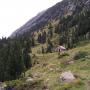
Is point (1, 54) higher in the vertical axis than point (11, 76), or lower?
higher

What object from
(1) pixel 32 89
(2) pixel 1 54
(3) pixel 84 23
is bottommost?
(1) pixel 32 89

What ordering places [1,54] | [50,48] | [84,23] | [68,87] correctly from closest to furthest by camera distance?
[68,87] < [1,54] < [50,48] < [84,23]

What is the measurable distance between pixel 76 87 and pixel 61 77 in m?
7.34

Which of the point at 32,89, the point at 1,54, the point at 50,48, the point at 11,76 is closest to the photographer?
the point at 32,89

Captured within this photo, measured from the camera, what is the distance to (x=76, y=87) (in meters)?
51.0

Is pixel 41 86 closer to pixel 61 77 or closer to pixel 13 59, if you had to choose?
pixel 61 77

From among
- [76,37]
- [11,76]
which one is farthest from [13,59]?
[76,37]

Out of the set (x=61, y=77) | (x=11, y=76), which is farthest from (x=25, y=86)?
(x=11, y=76)

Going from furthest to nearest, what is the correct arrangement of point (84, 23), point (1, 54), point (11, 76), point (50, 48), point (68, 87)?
point (84, 23), point (50, 48), point (1, 54), point (11, 76), point (68, 87)

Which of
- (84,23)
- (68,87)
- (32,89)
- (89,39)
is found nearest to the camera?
(68,87)

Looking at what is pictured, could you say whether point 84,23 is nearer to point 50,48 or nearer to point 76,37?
point 76,37

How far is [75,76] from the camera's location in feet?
191

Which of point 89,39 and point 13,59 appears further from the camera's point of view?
point 89,39

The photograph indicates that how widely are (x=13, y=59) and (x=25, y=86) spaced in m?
44.2
